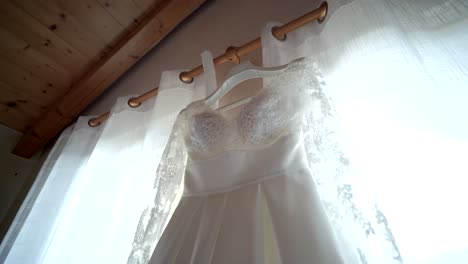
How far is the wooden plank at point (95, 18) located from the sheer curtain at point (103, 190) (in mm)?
458

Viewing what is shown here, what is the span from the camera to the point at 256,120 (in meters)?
0.60

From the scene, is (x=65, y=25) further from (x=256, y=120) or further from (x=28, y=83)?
(x=256, y=120)

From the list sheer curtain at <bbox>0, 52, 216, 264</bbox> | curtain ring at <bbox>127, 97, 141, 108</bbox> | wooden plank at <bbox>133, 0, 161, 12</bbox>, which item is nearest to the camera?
sheer curtain at <bbox>0, 52, 216, 264</bbox>

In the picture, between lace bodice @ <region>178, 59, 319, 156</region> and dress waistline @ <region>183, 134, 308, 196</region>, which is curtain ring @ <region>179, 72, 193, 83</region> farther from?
dress waistline @ <region>183, 134, 308, 196</region>

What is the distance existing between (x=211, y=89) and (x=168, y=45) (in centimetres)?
77

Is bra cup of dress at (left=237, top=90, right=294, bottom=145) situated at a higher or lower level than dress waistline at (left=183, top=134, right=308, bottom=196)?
higher

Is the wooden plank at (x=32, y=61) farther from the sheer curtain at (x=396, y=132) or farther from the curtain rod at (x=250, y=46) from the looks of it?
the sheer curtain at (x=396, y=132)

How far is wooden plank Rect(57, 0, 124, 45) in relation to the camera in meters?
1.12

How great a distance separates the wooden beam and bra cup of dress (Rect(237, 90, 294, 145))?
890mm

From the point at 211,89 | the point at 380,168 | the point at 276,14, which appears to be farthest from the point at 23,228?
the point at 276,14

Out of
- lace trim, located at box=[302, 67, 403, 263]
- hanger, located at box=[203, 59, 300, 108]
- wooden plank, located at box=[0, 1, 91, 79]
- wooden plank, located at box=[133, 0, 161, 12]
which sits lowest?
lace trim, located at box=[302, 67, 403, 263]

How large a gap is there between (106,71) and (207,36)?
2.11 ft

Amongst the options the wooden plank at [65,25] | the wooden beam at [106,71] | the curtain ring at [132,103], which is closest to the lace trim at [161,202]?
the curtain ring at [132,103]

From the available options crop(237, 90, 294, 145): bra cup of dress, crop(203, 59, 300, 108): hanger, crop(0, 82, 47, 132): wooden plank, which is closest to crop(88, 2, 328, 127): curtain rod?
crop(203, 59, 300, 108): hanger
